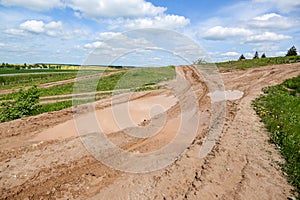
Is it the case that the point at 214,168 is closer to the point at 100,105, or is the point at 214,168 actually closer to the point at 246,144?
the point at 246,144

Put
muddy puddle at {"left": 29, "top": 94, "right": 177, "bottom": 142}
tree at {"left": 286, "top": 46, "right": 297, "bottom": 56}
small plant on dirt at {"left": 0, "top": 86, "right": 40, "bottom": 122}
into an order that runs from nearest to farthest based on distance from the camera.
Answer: muddy puddle at {"left": 29, "top": 94, "right": 177, "bottom": 142}, small plant on dirt at {"left": 0, "top": 86, "right": 40, "bottom": 122}, tree at {"left": 286, "top": 46, "right": 297, "bottom": 56}

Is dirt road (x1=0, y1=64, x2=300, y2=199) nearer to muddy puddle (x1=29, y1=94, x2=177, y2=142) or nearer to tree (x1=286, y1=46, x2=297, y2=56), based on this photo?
muddy puddle (x1=29, y1=94, x2=177, y2=142)

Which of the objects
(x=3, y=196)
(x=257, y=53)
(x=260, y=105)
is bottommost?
(x=3, y=196)

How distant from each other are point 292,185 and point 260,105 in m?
7.35

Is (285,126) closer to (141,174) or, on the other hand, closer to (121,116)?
(141,174)

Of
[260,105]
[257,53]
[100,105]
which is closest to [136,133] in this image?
[100,105]

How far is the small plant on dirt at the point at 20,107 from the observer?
37.3 feet

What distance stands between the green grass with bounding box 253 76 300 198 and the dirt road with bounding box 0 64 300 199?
0.76 ft

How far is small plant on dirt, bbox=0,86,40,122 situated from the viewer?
1138 centimetres

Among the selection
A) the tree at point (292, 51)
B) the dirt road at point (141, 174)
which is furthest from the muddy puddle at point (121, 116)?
the tree at point (292, 51)

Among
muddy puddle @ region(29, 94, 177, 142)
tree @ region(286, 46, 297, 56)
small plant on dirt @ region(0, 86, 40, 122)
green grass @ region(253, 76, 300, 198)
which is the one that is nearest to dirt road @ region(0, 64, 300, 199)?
muddy puddle @ region(29, 94, 177, 142)

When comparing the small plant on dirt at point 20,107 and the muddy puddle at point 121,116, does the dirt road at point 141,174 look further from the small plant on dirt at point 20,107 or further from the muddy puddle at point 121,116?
the small plant on dirt at point 20,107

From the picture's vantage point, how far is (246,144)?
698 cm

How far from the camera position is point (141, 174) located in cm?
544
